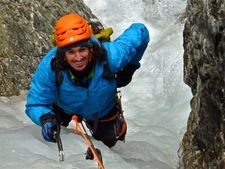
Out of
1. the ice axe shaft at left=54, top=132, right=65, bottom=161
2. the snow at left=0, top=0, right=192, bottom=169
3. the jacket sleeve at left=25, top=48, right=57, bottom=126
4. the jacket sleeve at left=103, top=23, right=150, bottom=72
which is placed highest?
the jacket sleeve at left=103, top=23, right=150, bottom=72

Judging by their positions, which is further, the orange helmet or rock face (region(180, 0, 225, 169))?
the orange helmet

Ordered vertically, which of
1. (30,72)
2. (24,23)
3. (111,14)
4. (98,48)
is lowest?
(111,14)

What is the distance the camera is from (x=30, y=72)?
30.0 ft

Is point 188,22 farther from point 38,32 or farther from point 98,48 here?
point 38,32

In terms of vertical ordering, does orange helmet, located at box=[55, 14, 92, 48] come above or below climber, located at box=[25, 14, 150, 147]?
above

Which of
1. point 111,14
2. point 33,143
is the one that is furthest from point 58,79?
point 111,14

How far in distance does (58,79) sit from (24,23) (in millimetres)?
4912

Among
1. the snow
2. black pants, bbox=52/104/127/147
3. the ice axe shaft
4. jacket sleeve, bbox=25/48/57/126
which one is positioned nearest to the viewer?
the ice axe shaft

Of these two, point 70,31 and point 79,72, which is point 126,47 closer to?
point 79,72

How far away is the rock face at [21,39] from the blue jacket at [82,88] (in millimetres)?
3692

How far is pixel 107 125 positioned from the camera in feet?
20.3

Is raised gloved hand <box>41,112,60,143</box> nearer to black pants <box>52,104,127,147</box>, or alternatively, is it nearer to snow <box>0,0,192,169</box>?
snow <box>0,0,192,169</box>

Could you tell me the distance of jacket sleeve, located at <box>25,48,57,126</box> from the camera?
4918mm

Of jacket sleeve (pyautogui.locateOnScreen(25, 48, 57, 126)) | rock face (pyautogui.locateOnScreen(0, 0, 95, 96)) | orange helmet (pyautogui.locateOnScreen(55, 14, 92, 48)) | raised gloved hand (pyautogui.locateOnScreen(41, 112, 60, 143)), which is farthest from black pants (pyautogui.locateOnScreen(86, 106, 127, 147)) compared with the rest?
rock face (pyautogui.locateOnScreen(0, 0, 95, 96))
